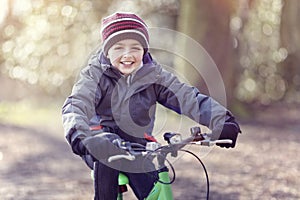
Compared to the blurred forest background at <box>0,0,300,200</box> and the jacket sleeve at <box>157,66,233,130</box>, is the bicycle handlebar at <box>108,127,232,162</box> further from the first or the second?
the blurred forest background at <box>0,0,300,200</box>

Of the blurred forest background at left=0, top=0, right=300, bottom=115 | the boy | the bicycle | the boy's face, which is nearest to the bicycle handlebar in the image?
the bicycle

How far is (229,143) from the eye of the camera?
3.11 metres

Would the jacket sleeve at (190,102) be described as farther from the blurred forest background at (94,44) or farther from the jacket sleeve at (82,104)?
the blurred forest background at (94,44)

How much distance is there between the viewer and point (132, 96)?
11.3 feet

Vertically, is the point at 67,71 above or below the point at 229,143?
above

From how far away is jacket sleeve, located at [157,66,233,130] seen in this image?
10.6 ft

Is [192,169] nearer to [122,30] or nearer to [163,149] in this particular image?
[122,30]

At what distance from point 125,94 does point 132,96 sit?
0.12ft

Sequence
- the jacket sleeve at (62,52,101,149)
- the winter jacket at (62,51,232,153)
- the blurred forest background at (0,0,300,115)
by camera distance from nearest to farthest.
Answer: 1. the jacket sleeve at (62,52,101,149)
2. the winter jacket at (62,51,232,153)
3. the blurred forest background at (0,0,300,115)

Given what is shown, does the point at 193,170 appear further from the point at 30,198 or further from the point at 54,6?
the point at 54,6

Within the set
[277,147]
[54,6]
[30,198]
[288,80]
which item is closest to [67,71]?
[54,6]

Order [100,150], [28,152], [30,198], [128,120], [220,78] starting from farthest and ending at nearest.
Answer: [220,78]
[28,152]
[30,198]
[128,120]
[100,150]

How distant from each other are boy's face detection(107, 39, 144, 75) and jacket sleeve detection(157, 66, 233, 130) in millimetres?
184

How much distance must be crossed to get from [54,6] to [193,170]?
23.0 feet
